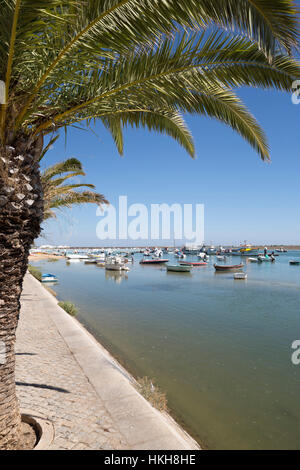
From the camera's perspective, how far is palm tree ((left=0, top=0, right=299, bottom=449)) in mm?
2412

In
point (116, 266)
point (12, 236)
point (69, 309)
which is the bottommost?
point (116, 266)

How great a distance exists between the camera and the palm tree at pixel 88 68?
2412 mm

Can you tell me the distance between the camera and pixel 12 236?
9.05 feet

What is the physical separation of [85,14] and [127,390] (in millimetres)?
5582

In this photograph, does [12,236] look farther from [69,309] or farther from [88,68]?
[69,309]

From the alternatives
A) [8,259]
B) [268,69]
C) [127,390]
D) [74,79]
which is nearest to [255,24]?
[268,69]

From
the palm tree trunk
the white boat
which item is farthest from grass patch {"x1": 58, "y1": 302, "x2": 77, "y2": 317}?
the white boat

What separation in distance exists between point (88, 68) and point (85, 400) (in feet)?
16.6

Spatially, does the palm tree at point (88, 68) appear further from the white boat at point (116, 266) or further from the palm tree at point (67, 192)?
the white boat at point (116, 266)

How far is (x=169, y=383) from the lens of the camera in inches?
284

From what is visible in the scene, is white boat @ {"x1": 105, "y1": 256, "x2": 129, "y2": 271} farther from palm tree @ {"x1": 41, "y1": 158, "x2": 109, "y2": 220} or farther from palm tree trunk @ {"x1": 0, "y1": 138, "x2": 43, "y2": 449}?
palm tree trunk @ {"x1": 0, "y1": 138, "x2": 43, "y2": 449}

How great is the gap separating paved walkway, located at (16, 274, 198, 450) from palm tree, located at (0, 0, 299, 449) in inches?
36.1

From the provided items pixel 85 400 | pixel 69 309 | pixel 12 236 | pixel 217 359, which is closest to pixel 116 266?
pixel 69 309
